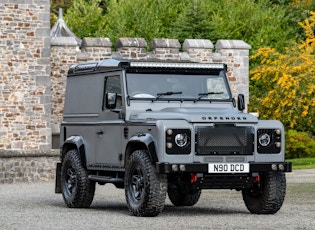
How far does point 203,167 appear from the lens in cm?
1542

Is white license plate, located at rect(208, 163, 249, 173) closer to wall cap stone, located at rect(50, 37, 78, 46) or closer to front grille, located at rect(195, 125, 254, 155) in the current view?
front grille, located at rect(195, 125, 254, 155)

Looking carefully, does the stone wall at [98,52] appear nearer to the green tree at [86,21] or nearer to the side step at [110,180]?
the side step at [110,180]

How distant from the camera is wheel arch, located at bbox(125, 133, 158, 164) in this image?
15.5 meters

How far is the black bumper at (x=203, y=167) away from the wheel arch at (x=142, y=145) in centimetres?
25

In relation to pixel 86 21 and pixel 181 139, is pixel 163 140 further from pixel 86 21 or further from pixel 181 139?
pixel 86 21

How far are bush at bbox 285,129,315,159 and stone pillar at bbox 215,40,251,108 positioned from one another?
8.27 meters

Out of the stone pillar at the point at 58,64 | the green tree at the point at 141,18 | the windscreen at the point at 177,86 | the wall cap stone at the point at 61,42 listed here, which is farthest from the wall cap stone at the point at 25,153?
the green tree at the point at 141,18

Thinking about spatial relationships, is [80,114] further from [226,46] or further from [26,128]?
[226,46]

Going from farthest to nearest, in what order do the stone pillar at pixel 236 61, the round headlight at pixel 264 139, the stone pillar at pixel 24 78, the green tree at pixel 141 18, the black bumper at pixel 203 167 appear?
the green tree at pixel 141 18 < the stone pillar at pixel 236 61 < the stone pillar at pixel 24 78 < the round headlight at pixel 264 139 < the black bumper at pixel 203 167

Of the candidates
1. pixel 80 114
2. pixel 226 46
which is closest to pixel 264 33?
pixel 226 46

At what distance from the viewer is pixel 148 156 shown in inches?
615

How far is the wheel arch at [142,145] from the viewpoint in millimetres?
15484

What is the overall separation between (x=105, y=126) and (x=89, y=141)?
68 cm

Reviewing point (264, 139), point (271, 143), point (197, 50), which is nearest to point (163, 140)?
point (264, 139)
